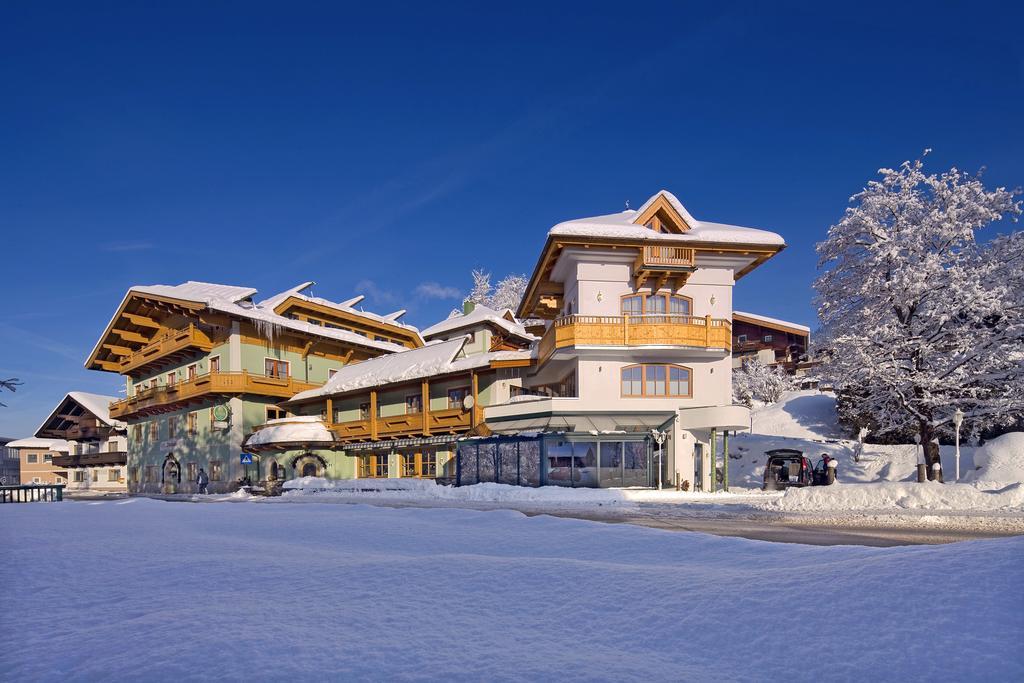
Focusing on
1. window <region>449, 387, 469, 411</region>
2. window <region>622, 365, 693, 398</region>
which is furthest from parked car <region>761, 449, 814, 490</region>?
window <region>449, 387, 469, 411</region>

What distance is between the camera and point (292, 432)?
124ft

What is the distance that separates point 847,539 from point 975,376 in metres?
18.0

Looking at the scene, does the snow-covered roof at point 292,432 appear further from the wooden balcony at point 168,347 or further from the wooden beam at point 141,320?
the wooden beam at point 141,320

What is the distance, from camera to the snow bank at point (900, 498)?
1730cm

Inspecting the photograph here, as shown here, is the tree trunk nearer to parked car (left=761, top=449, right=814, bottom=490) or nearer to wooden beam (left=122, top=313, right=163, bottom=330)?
parked car (left=761, top=449, right=814, bottom=490)

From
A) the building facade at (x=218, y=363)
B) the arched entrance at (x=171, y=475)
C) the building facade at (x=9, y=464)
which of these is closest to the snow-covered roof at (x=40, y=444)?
the building facade at (x=9, y=464)

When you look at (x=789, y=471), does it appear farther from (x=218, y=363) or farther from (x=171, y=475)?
(x=171, y=475)

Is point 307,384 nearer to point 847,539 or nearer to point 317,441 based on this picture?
point 317,441

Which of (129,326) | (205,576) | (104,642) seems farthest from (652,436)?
(129,326)

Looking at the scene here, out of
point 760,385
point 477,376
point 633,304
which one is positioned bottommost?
point 760,385

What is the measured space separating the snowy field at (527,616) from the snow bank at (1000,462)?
21501 millimetres

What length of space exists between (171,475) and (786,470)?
39.5m

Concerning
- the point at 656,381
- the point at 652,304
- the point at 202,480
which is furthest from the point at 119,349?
the point at 656,381

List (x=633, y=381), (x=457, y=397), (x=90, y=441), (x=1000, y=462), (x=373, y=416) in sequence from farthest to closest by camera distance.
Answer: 1. (x=90, y=441)
2. (x=373, y=416)
3. (x=457, y=397)
4. (x=633, y=381)
5. (x=1000, y=462)
